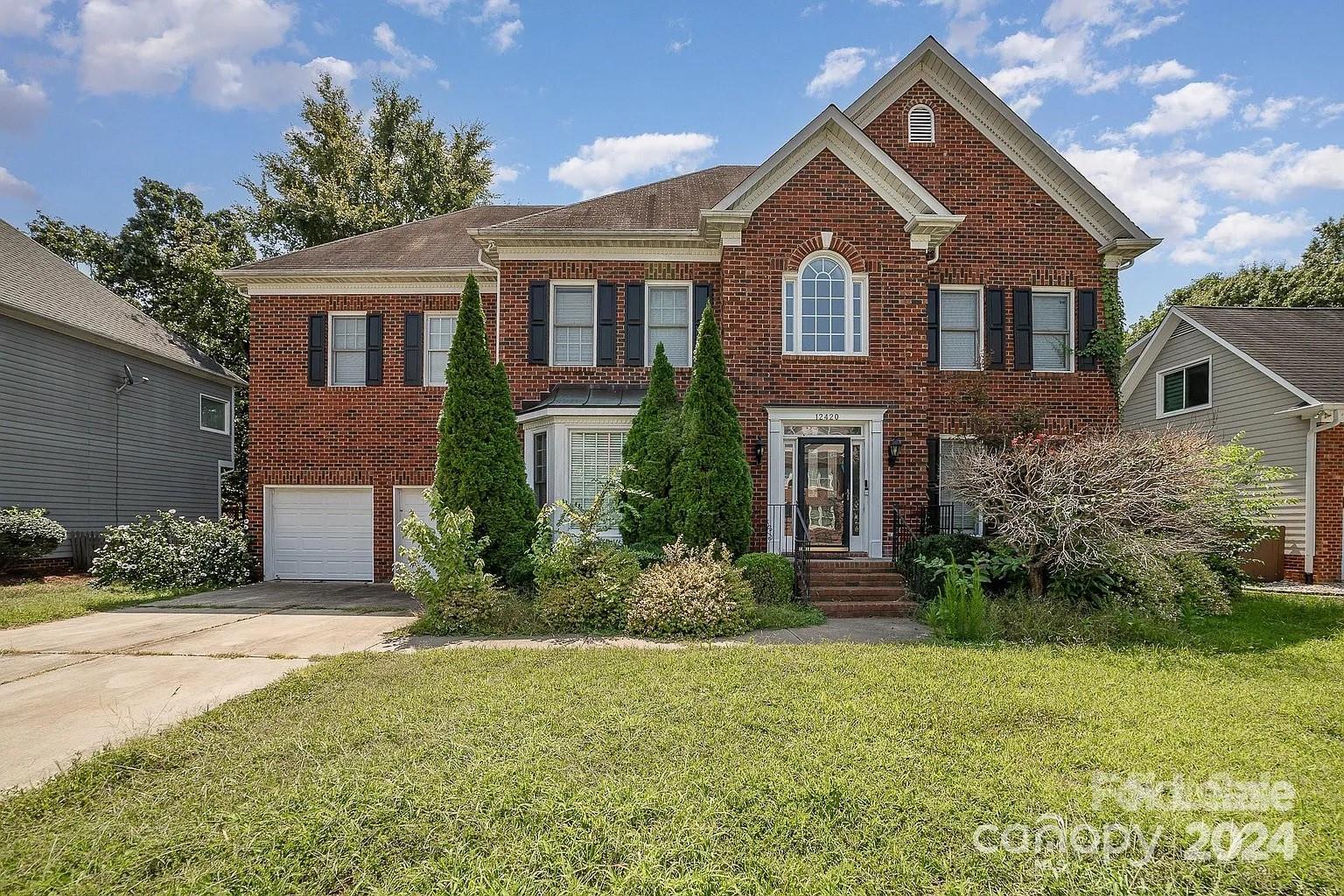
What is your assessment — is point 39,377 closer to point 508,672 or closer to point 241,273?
point 241,273

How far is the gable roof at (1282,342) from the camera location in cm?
1320

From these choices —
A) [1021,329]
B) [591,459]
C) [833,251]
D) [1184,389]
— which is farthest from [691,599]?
[1184,389]

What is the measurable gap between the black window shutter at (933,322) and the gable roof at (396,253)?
887cm

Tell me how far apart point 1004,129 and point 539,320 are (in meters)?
9.54

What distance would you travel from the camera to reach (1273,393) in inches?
535

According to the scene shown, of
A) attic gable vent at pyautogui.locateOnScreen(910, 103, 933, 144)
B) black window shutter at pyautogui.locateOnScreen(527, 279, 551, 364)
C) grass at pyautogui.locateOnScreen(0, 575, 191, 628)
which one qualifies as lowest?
grass at pyautogui.locateOnScreen(0, 575, 191, 628)

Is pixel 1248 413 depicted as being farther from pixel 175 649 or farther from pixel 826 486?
pixel 175 649

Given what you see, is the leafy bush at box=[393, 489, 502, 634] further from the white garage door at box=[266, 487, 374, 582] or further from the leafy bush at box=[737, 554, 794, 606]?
the white garage door at box=[266, 487, 374, 582]

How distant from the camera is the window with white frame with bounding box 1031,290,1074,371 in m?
12.4

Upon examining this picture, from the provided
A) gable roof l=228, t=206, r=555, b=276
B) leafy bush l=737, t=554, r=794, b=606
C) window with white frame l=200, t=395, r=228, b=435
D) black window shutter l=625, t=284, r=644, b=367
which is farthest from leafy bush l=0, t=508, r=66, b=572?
leafy bush l=737, t=554, r=794, b=606

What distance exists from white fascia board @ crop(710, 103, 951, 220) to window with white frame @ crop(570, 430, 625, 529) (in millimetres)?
4334

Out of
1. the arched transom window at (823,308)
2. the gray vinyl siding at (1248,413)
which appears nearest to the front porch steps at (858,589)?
the arched transom window at (823,308)

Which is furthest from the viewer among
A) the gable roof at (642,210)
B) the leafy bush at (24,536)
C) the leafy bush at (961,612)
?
the leafy bush at (24,536)

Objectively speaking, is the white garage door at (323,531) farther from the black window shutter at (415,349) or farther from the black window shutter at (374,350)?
the black window shutter at (415,349)
